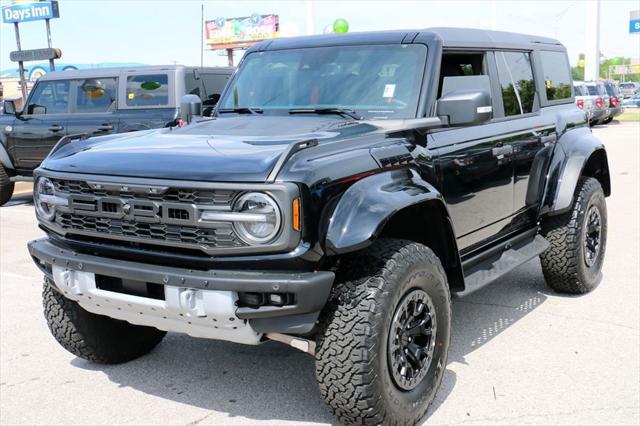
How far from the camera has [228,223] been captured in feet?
9.31

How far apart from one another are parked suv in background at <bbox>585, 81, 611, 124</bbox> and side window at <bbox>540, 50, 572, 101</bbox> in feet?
66.4

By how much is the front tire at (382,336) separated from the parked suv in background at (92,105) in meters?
6.08

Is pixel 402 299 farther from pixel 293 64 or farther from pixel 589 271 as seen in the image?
pixel 589 271

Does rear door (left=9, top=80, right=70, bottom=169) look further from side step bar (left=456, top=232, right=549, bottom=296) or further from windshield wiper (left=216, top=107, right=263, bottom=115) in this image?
side step bar (left=456, top=232, right=549, bottom=296)

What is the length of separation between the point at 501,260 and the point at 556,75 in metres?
1.89

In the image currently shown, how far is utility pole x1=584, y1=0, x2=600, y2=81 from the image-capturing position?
120 feet

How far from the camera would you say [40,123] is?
1013cm

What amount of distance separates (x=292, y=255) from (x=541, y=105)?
308 cm

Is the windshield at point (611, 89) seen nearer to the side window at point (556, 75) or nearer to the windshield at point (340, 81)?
the side window at point (556, 75)

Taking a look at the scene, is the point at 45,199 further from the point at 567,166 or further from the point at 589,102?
the point at 589,102

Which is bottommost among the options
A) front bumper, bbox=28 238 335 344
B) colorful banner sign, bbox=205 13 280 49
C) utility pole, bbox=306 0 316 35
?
front bumper, bbox=28 238 335 344

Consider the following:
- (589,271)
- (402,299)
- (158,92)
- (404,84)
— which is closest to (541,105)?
(589,271)

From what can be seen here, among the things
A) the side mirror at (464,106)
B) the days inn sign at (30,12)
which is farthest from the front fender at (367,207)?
the days inn sign at (30,12)

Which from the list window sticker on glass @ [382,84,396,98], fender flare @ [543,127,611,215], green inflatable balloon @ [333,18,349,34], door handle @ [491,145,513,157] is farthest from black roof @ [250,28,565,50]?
green inflatable balloon @ [333,18,349,34]
